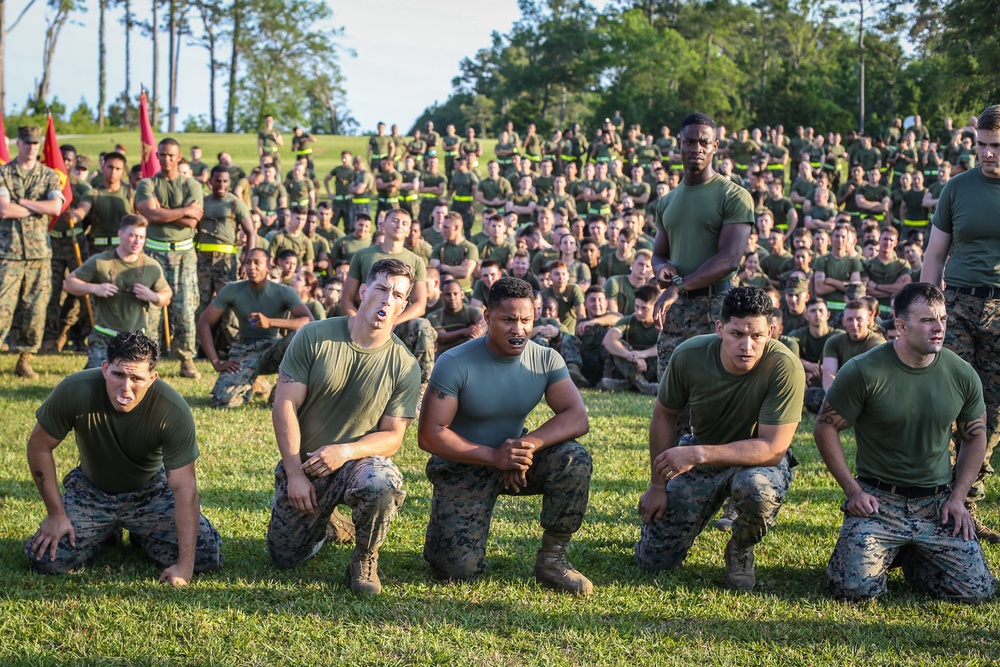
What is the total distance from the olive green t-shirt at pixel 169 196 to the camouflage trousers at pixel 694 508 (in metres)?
7.13

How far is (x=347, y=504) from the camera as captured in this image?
4895 mm

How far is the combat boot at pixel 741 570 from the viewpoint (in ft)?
16.1

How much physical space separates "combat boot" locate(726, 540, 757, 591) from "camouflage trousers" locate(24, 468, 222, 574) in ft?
8.27

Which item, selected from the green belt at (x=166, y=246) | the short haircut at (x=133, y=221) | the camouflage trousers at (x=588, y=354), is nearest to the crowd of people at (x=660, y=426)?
the short haircut at (x=133, y=221)

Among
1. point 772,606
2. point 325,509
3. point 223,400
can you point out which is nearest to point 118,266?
point 223,400

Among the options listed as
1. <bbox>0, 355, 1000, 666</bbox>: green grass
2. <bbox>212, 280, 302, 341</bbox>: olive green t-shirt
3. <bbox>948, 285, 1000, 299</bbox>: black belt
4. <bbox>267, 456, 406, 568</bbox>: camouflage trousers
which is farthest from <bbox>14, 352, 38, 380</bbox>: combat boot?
<bbox>948, 285, 1000, 299</bbox>: black belt

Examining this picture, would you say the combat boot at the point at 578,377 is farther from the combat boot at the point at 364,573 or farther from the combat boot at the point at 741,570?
the combat boot at the point at 364,573

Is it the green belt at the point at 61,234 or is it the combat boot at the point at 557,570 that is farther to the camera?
the green belt at the point at 61,234

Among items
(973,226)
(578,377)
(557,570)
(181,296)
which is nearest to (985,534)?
(973,226)

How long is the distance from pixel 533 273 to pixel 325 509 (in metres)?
8.93

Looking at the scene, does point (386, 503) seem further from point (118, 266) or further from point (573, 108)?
point (573, 108)

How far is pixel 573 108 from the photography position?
219ft

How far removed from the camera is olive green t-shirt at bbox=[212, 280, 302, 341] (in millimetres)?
9438

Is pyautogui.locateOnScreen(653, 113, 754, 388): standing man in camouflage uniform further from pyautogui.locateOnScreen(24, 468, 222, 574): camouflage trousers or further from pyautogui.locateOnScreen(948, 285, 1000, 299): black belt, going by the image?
pyautogui.locateOnScreen(24, 468, 222, 574): camouflage trousers
